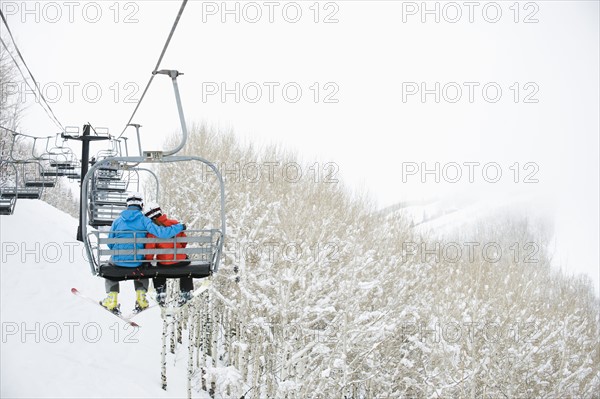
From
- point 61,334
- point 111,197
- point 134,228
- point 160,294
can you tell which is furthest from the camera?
point 61,334

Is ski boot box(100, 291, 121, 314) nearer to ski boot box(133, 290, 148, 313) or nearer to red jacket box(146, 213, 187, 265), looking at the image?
ski boot box(133, 290, 148, 313)

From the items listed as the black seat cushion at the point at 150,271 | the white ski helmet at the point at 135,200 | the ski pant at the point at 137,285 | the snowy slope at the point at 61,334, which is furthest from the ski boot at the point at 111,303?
the snowy slope at the point at 61,334

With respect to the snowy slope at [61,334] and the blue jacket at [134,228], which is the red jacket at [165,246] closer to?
the blue jacket at [134,228]

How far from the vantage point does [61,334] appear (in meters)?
20.1

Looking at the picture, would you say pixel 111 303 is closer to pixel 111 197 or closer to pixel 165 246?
pixel 165 246

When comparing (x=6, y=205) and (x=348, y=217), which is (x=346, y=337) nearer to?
(x=348, y=217)

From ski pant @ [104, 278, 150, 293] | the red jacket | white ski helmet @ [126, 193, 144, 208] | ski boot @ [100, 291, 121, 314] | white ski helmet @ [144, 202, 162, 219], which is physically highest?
white ski helmet @ [126, 193, 144, 208]

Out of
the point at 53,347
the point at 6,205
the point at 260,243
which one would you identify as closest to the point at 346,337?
the point at 260,243

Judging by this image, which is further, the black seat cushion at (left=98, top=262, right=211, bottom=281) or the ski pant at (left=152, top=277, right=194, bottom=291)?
the ski pant at (left=152, top=277, right=194, bottom=291)

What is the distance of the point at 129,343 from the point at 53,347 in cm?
355

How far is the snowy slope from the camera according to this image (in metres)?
17.8

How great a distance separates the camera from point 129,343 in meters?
22.3

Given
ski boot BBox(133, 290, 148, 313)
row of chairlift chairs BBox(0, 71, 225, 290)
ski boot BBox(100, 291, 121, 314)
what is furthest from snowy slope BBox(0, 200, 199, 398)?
ski boot BBox(133, 290, 148, 313)

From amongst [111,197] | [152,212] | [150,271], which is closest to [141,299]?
[150,271]
